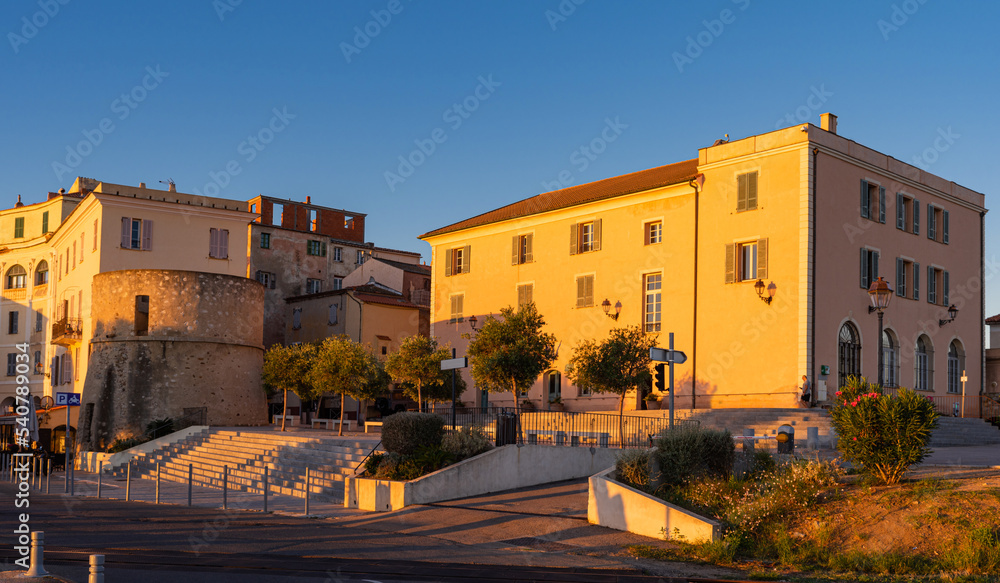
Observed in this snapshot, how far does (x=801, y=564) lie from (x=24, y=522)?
39.5 feet

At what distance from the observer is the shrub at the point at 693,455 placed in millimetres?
17031

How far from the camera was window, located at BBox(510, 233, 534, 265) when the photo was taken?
4356cm

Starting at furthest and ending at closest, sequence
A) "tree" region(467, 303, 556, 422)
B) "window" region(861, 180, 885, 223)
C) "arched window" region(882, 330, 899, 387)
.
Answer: "arched window" region(882, 330, 899, 387) < "window" region(861, 180, 885, 223) < "tree" region(467, 303, 556, 422)

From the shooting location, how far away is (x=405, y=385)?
38.9 m

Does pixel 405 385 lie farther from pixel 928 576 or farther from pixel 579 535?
pixel 928 576

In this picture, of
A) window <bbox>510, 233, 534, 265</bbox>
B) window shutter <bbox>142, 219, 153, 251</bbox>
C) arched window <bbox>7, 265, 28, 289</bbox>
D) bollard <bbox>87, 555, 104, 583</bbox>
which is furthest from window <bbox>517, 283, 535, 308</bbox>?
arched window <bbox>7, 265, 28, 289</bbox>

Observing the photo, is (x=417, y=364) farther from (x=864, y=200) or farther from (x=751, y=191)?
(x=864, y=200)

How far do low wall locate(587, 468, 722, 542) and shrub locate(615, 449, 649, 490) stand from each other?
200 mm

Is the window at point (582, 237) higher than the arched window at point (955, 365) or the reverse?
higher

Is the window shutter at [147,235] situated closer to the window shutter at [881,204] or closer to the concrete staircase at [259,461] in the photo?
the concrete staircase at [259,461]

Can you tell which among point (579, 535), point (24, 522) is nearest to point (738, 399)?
point (579, 535)

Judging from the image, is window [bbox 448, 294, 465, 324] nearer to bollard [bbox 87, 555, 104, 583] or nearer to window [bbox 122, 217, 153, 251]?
window [bbox 122, 217, 153, 251]

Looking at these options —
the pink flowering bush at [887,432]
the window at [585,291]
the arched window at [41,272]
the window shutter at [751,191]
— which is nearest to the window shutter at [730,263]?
the window shutter at [751,191]

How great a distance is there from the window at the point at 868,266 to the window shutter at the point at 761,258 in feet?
12.5
